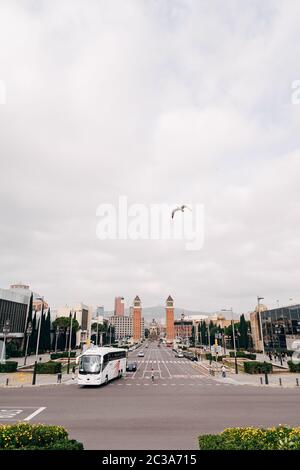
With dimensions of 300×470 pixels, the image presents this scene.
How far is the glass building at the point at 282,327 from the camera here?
3090 inches

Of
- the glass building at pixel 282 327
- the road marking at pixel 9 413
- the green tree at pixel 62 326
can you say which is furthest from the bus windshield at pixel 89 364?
the green tree at pixel 62 326

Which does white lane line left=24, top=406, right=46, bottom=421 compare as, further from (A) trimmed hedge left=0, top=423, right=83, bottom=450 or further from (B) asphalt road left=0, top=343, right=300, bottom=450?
(A) trimmed hedge left=0, top=423, right=83, bottom=450

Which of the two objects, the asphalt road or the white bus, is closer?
the asphalt road

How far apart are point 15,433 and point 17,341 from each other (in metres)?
85.8

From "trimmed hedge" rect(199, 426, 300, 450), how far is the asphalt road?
5651mm

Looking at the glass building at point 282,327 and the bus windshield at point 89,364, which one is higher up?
the glass building at point 282,327

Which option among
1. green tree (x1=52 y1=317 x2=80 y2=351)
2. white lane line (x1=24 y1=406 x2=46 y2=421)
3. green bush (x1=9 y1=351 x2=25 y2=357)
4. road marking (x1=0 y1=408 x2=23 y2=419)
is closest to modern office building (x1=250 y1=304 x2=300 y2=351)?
green bush (x1=9 y1=351 x2=25 y2=357)

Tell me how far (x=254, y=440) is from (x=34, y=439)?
572 centimetres

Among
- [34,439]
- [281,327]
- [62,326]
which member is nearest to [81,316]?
[62,326]

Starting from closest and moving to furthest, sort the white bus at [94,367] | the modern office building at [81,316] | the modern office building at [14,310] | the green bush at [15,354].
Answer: the white bus at [94,367], the green bush at [15,354], the modern office building at [14,310], the modern office building at [81,316]

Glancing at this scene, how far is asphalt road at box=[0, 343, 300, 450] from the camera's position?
620 inches

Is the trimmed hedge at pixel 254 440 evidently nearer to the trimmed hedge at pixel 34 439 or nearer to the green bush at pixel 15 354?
the trimmed hedge at pixel 34 439

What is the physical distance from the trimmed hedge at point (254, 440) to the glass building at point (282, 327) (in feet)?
248
